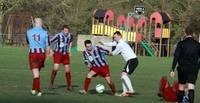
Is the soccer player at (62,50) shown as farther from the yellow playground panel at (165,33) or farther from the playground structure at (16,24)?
the playground structure at (16,24)

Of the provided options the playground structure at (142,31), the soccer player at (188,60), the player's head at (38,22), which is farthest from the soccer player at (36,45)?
the playground structure at (142,31)

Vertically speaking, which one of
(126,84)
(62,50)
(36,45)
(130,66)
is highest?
(36,45)

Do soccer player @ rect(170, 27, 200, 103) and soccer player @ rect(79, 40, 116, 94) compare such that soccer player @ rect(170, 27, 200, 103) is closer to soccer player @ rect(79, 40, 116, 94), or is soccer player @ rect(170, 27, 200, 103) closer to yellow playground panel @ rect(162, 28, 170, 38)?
soccer player @ rect(79, 40, 116, 94)

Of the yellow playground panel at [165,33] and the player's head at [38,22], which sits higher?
the player's head at [38,22]

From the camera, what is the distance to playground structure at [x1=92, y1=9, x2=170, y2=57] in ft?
168

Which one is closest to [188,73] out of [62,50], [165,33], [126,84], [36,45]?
[126,84]

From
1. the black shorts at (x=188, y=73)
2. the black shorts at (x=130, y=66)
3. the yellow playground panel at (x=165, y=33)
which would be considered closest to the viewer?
the black shorts at (x=188, y=73)

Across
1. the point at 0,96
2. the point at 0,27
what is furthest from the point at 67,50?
the point at 0,27

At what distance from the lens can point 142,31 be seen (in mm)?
55312

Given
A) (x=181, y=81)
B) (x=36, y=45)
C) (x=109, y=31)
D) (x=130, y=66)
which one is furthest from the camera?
(x=109, y=31)

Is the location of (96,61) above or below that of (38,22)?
below

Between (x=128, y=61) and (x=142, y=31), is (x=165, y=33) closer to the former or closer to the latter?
(x=142, y=31)

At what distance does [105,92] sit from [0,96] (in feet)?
12.2

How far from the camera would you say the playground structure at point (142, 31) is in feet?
168
